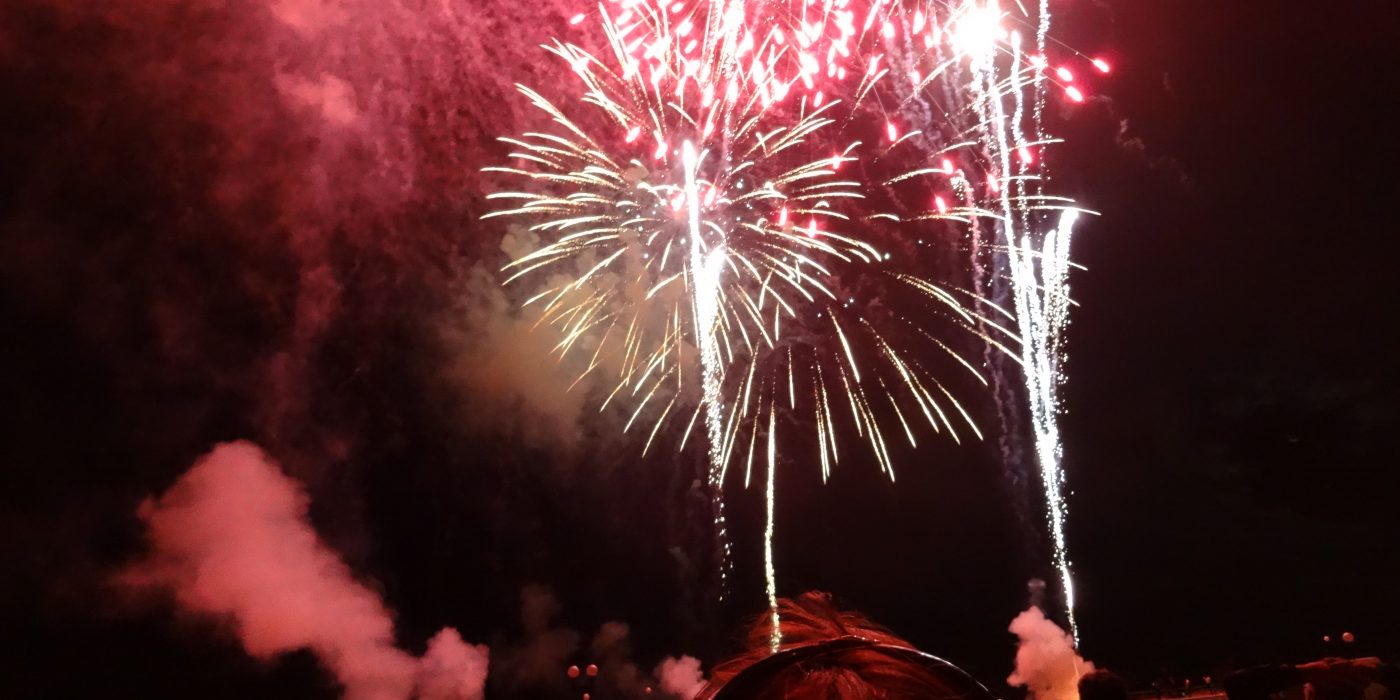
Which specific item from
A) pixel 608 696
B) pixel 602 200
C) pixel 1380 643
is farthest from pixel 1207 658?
pixel 602 200

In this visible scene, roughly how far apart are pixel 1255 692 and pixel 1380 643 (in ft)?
106

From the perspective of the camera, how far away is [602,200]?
31.5 ft

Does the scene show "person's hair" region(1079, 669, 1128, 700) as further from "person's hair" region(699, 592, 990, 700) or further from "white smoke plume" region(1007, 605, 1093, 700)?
"white smoke plume" region(1007, 605, 1093, 700)

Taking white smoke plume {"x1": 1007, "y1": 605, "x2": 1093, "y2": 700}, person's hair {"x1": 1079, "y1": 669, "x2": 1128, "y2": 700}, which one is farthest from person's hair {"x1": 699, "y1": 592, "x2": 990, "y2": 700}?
white smoke plume {"x1": 1007, "y1": 605, "x2": 1093, "y2": 700}

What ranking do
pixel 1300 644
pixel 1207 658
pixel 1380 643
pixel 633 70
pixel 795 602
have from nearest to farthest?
pixel 795 602 < pixel 633 70 < pixel 1380 643 < pixel 1300 644 < pixel 1207 658

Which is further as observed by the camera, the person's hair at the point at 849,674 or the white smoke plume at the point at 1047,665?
the white smoke plume at the point at 1047,665

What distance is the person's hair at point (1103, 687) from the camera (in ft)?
7.56

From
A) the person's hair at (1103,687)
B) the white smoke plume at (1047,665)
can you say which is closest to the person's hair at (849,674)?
the person's hair at (1103,687)

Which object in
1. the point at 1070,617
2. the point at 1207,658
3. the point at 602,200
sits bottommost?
the point at 1207,658

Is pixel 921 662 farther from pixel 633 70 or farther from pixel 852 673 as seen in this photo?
pixel 633 70

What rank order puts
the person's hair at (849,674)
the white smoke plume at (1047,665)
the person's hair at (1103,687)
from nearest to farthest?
1. the person's hair at (849,674)
2. the person's hair at (1103,687)
3. the white smoke plume at (1047,665)

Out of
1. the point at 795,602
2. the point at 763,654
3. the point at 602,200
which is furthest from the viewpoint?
the point at 602,200

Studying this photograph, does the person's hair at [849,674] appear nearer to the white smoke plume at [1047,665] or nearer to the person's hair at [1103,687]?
the person's hair at [1103,687]

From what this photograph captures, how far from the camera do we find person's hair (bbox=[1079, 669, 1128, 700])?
90.7 inches
